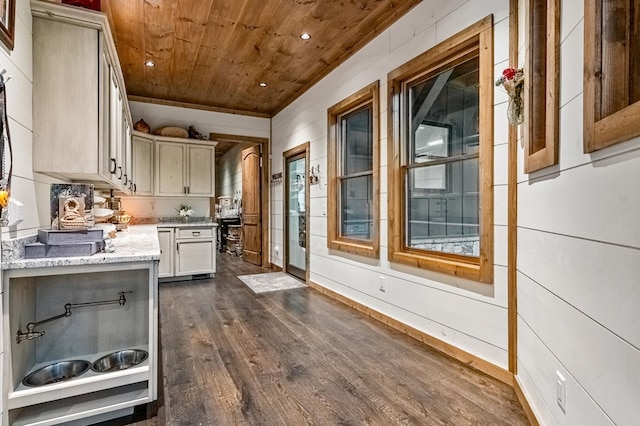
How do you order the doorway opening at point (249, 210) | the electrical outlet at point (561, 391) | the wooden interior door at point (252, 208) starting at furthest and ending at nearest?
the wooden interior door at point (252, 208) < the doorway opening at point (249, 210) < the electrical outlet at point (561, 391)

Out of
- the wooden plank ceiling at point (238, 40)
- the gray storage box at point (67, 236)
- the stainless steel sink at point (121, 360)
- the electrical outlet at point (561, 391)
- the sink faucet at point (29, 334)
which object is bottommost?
the stainless steel sink at point (121, 360)

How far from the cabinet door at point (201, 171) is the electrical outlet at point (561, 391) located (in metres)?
5.28

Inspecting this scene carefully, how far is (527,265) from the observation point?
6.17ft

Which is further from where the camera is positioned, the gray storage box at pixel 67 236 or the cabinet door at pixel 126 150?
the cabinet door at pixel 126 150

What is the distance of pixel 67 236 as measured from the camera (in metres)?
1.75

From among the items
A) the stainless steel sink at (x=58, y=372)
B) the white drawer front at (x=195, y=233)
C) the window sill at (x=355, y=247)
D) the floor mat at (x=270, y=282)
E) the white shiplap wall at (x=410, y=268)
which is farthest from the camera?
the white drawer front at (x=195, y=233)

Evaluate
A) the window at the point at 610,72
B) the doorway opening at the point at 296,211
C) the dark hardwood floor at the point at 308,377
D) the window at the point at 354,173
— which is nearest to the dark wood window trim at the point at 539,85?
the window at the point at 610,72

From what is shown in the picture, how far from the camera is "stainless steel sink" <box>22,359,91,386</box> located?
176 centimetres

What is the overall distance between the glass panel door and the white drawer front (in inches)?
50.8

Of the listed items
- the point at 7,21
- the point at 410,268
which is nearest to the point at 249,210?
the point at 410,268

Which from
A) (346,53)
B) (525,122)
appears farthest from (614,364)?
(346,53)

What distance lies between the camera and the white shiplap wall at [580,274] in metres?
0.97

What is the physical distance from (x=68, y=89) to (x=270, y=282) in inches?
145

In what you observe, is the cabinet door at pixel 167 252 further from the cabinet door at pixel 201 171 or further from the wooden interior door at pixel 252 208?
the wooden interior door at pixel 252 208
